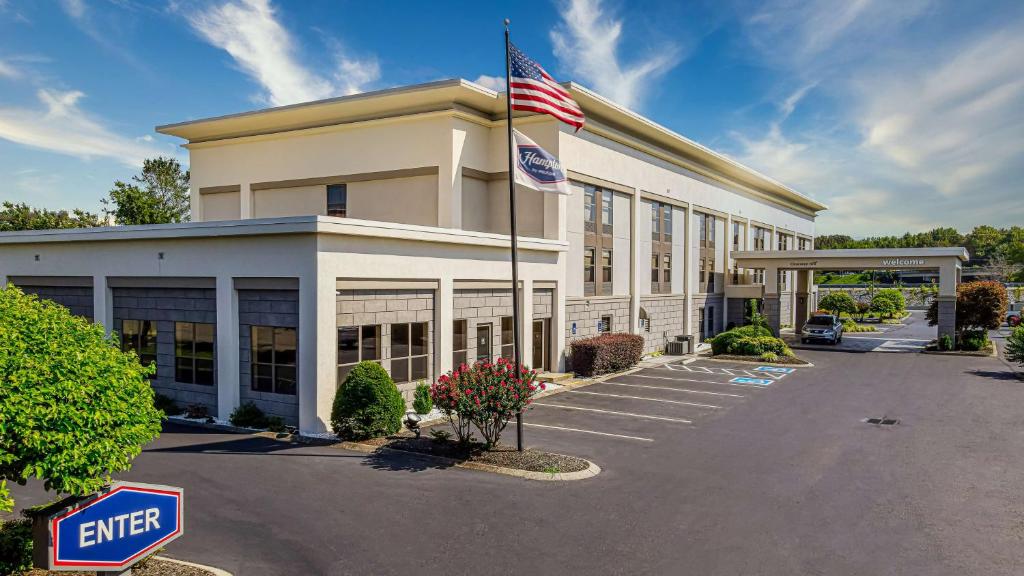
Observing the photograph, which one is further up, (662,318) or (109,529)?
(662,318)

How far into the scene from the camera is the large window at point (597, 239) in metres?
30.9

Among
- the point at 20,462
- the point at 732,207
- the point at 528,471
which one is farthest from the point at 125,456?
the point at 732,207

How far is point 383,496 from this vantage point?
12.3 m

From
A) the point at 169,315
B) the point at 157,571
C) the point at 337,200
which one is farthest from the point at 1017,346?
the point at 169,315

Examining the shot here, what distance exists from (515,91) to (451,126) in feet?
41.0

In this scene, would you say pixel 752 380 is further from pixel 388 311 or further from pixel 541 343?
pixel 388 311

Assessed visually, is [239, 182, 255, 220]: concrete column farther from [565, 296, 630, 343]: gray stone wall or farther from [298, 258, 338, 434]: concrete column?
[298, 258, 338, 434]: concrete column

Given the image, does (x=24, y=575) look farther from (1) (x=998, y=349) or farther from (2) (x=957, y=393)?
(1) (x=998, y=349)

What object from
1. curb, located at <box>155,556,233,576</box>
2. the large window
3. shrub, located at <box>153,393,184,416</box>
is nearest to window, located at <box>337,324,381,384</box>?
shrub, located at <box>153,393,184,416</box>

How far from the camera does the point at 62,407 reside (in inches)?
279

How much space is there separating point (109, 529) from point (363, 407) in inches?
355

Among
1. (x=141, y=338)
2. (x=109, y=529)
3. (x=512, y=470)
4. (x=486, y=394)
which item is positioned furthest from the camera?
(x=141, y=338)

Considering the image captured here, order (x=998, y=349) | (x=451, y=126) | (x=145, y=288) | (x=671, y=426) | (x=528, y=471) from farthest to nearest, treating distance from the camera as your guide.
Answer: (x=998, y=349) < (x=451, y=126) < (x=145, y=288) < (x=671, y=426) < (x=528, y=471)

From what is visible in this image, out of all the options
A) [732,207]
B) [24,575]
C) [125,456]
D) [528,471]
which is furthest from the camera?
[732,207]
